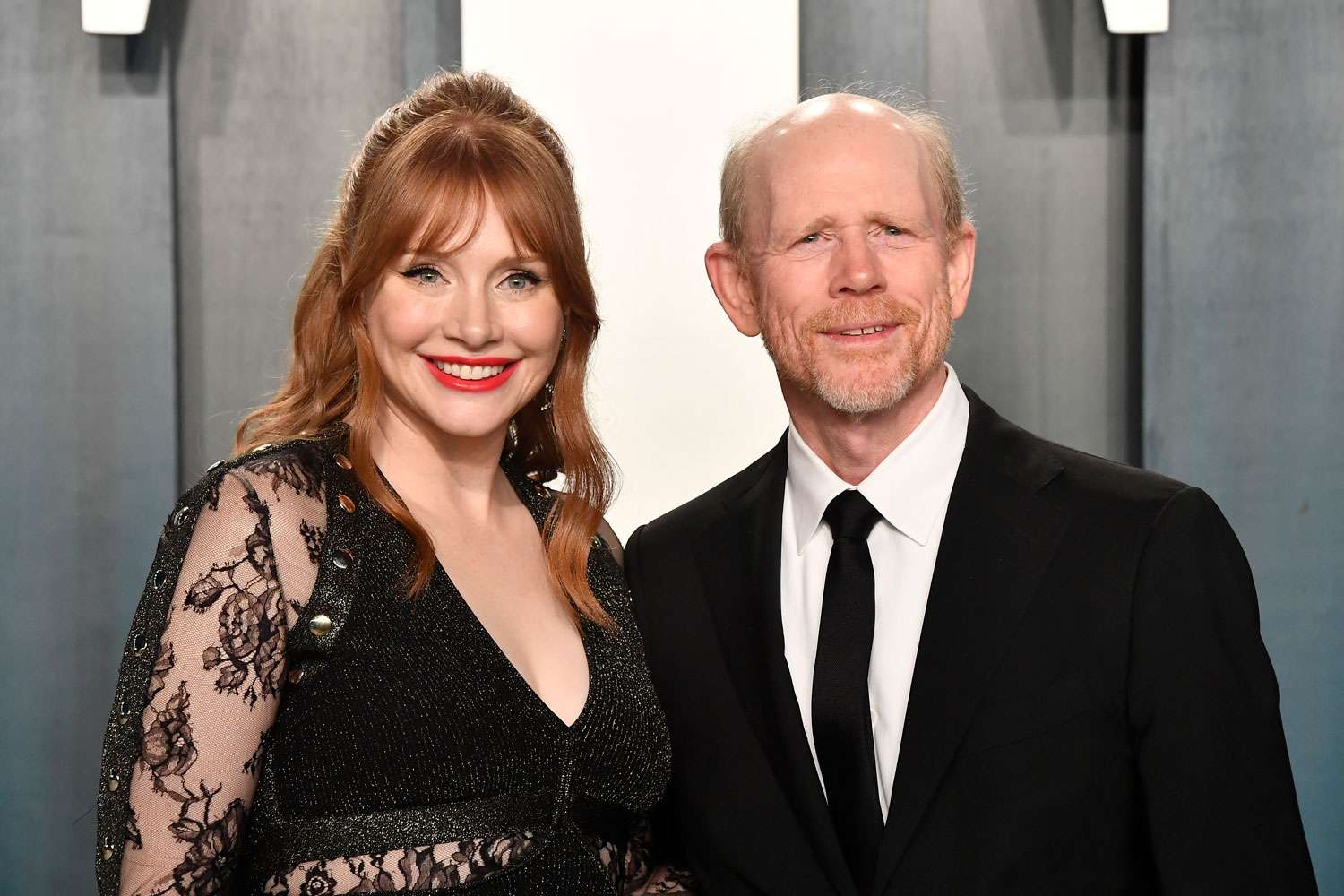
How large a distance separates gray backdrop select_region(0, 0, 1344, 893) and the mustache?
132cm

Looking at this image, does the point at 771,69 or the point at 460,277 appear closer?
the point at 460,277

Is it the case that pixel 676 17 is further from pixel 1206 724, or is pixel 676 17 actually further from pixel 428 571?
pixel 1206 724

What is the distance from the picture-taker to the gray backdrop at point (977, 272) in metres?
3.19

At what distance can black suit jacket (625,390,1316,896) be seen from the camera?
1.82 m

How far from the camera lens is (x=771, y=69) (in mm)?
3287

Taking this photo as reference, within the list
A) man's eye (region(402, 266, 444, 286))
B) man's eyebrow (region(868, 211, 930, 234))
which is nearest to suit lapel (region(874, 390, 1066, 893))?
man's eyebrow (region(868, 211, 930, 234))

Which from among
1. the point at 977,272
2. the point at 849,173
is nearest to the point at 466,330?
the point at 849,173

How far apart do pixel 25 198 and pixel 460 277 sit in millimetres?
1698

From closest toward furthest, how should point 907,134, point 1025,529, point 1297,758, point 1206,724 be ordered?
point 1206,724 < point 1025,529 < point 907,134 < point 1297,758

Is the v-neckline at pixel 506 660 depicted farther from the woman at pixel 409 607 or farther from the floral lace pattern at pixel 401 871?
the floral lace pattern at pixel 401 871

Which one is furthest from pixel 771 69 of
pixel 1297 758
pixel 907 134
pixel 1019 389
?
pixel 1297 758

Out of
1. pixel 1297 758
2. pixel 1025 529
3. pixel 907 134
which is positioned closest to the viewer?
pixel 1025 529

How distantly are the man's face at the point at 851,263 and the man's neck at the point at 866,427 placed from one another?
0.03m

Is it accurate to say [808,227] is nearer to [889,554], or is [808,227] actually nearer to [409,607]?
[889,554]
